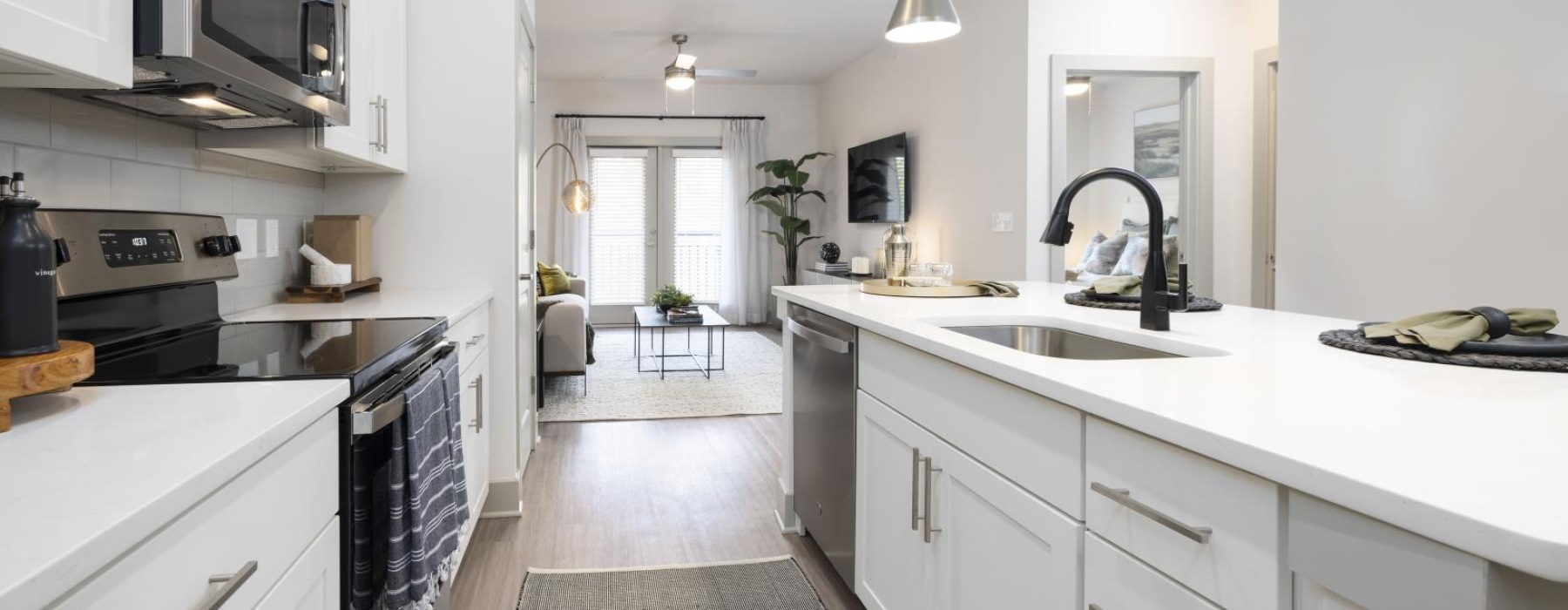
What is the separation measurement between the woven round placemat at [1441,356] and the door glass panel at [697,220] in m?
7.43

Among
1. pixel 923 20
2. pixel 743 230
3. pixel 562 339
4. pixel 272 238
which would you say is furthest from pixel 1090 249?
pixel 743 230

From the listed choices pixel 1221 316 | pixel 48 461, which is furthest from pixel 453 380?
pixel 1221 316

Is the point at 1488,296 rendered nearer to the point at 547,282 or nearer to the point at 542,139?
the point at 547,282

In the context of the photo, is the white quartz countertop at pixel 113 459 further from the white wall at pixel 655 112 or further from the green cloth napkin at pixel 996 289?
the white wall at pixel 655 112

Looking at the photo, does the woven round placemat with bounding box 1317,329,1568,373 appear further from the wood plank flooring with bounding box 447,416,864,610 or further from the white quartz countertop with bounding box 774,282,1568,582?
the wood plank flooring with bounding box 447,416,864,610

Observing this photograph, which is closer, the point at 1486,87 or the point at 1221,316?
the point at 1221,316

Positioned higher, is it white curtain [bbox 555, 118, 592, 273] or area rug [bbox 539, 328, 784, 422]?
white curtain [bbox 555, 118, 592, 273]

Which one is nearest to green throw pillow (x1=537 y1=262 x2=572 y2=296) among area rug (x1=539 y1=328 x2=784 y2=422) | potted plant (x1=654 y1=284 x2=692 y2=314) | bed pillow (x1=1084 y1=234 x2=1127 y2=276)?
area rug (x1=539 y1=328 x2=784 y2=422)

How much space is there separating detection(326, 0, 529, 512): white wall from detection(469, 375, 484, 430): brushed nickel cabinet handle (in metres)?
0.24

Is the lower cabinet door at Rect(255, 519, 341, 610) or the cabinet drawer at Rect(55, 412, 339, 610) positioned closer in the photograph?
the cabinet drawer at Rect(55, 412, 339, 610)

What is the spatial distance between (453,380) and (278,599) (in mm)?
1033

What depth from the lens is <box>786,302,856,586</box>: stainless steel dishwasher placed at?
214 centimetres

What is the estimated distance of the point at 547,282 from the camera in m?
6.16

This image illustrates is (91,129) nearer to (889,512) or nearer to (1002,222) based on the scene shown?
(889,512)
